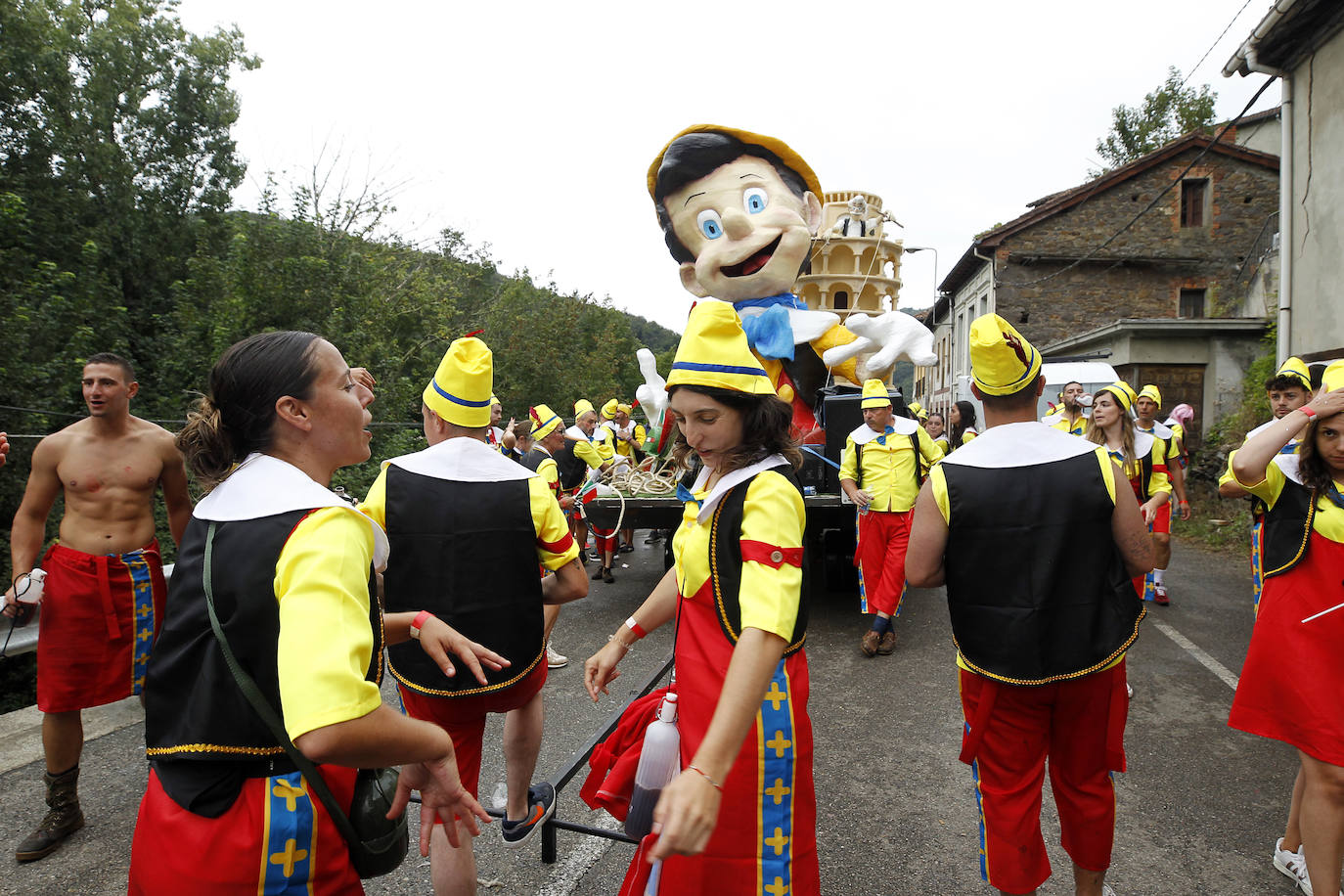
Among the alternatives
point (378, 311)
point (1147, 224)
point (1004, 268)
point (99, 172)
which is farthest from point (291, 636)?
point (1147, 224)

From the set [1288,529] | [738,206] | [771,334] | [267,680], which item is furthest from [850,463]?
[267,680]

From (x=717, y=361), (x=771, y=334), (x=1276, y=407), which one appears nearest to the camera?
(x=717, y=361)

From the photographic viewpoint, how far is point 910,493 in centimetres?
565

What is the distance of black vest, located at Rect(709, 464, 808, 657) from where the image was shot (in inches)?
72.4

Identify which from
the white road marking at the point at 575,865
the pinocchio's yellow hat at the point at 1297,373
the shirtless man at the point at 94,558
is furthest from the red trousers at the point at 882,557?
the shirtless man at the point at 94,558

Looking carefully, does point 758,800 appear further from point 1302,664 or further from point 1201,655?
point 1201,655

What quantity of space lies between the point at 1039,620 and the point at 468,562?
1.84 m

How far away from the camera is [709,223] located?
6.10 metres

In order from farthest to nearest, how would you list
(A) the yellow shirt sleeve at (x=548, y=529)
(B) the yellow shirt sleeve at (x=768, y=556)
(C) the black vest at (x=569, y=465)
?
(C) the black vest at (x=569, y=465) < (A) the yellow shirt sleeve at (x=548, y=529) < (B) the yellow shirt sleeve at (x=768, y=556)

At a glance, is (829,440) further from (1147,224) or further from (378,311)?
(1147,224)

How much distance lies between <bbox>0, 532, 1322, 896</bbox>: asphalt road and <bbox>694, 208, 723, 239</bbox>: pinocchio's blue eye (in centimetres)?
334

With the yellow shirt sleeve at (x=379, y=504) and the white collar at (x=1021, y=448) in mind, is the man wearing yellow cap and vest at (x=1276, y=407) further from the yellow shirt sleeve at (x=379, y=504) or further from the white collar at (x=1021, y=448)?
the yellow shirt sleeve at (x=379, y=504)

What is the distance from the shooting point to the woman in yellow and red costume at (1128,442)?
17.7ft

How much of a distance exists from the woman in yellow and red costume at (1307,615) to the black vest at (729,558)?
1923 mm
